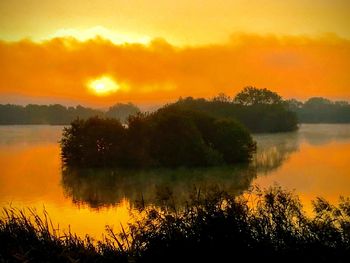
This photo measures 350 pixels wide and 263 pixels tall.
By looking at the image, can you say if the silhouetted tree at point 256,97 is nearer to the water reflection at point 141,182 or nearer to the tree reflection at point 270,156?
the tree reflection at point 270,156

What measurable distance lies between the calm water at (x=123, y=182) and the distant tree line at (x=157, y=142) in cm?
156

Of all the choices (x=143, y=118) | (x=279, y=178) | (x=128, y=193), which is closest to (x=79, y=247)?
(x=128, y=193)

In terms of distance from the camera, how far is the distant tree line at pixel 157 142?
91.2ft

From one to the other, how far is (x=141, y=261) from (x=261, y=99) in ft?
149

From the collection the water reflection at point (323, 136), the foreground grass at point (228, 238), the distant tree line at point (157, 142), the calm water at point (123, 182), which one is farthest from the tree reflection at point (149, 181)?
the water reflection at point (323, 136)

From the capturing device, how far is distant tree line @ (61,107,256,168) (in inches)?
1094

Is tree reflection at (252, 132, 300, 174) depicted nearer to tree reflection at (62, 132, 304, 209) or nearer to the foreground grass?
tree reflection at (62, 132, 304, 209)

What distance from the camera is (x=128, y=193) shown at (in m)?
18.2

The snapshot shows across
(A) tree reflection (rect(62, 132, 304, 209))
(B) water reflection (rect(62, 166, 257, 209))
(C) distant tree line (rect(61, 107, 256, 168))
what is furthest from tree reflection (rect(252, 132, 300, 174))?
(C) distant tree line (rect(61, 107, 256, 168))

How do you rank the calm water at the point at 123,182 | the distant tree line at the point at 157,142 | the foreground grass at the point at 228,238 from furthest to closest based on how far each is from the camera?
1. the distant tree line at the point at 157,142
2. the calm water at the point at 123,182
3. the foreground grass at the point at 228,238

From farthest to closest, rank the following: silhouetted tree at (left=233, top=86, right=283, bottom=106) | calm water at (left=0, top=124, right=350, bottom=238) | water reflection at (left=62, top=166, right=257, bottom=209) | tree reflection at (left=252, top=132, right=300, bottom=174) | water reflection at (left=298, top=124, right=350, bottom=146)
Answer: silhouetted tree at (left=233, top=86, right=283, bottom=106), water reflection at (left=298, top=124, right=350, bottom=146), tree reflection at (left=252, top=132, right=300, bottom=174), water reflection at (left=62, top=166, right=257, bottom=209), calm water at (left=0, top=124, right=350, bottom=238)

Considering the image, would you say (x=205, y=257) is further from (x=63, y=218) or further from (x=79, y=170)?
(x=79, y=170)

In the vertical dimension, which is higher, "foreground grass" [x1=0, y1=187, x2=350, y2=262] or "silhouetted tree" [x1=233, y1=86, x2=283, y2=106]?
"silhouetted tree" [x1=233, y1=86, x2=283, y2=106]

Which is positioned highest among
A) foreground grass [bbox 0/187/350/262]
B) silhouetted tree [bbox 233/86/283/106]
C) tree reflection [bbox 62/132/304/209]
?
silhouetted tree [bbox 233/86/283/106]
